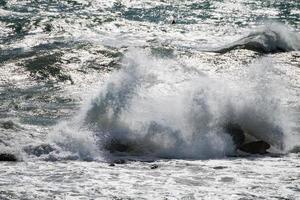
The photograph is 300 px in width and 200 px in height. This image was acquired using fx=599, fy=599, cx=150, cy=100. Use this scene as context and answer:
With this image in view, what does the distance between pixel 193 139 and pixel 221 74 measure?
28.6 feet

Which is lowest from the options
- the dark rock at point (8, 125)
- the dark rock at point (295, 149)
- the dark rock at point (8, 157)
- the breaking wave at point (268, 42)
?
the dark rock at point (295, 149)

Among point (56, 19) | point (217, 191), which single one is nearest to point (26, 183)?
point (217, 191)

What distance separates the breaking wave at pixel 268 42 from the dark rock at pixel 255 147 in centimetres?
1222

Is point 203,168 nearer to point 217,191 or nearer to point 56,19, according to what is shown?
point 217,191

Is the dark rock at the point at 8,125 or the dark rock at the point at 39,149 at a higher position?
the dark rock at the point at 8,125

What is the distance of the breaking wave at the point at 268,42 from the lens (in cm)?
2616

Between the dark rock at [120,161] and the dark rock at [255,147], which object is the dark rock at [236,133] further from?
the dark rock at [120,161]

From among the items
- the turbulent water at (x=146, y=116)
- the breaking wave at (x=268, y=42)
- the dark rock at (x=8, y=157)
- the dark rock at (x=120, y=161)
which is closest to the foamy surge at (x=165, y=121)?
the turbulent water at (x=146, y=116)

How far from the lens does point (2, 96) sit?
59.1 feet

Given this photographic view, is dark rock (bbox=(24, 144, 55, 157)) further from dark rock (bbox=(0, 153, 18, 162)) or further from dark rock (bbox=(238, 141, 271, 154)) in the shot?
dark rock (bbox=(238, 141, 271, 154))

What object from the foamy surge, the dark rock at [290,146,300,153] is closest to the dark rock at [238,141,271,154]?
the foamy surge

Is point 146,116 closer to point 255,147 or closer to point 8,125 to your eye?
point 255,147

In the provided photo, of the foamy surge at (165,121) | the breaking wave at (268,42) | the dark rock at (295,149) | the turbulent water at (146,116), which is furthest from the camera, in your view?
the breaking wave at (268,42)

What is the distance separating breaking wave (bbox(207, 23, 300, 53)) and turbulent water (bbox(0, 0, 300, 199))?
7cm
